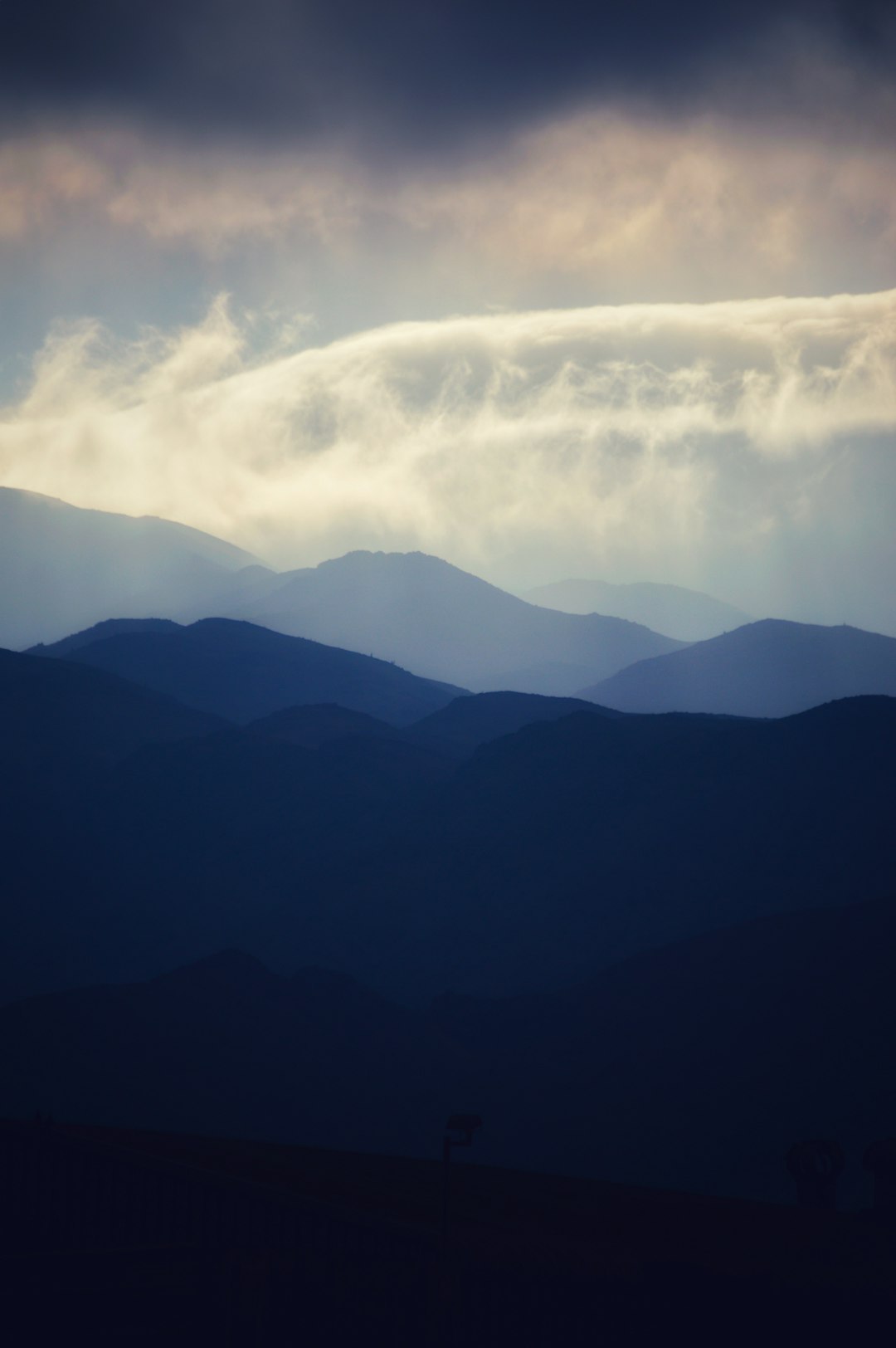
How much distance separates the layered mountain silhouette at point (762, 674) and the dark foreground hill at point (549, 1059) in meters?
94.3

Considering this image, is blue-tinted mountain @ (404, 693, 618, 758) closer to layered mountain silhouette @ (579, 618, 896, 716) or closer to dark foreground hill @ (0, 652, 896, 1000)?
dark foreground hill @ (0, 652, 896, 1000)

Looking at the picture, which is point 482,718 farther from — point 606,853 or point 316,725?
point 606,853

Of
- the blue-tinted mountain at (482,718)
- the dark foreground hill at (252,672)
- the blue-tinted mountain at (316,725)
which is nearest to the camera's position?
the blue-tinted mountain at (316,725)

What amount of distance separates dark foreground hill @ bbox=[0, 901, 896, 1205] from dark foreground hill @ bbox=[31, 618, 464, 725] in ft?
225

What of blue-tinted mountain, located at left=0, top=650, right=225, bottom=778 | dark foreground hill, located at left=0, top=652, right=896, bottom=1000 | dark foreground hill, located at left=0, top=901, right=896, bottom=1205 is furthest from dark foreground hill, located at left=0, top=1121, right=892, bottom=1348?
blue-tinted mountain, located at left=0, top=650, right=225, bottom=778

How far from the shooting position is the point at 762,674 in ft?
516

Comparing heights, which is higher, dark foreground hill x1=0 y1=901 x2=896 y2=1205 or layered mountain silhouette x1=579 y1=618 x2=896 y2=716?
layered mountain silhouette x1=579 y1=618 x2=896 y2=716

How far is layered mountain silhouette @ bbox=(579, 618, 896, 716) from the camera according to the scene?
147375mm

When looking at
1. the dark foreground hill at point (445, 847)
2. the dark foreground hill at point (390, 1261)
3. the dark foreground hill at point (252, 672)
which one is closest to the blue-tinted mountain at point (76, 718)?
the dark foreground hill at point (445, 847)

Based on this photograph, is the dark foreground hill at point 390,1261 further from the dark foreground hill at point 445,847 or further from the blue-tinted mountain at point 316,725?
the blue-tinted mountain at point 316,725

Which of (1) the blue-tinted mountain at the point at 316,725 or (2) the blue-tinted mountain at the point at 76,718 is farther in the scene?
(1) the blue-tinted mountain at the point at 316,725

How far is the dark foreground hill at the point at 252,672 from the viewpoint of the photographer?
397 feet

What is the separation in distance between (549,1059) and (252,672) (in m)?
85.3

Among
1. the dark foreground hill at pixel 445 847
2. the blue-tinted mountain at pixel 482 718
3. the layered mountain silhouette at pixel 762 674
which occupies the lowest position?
the dark foreground hill at pixel 445 847
